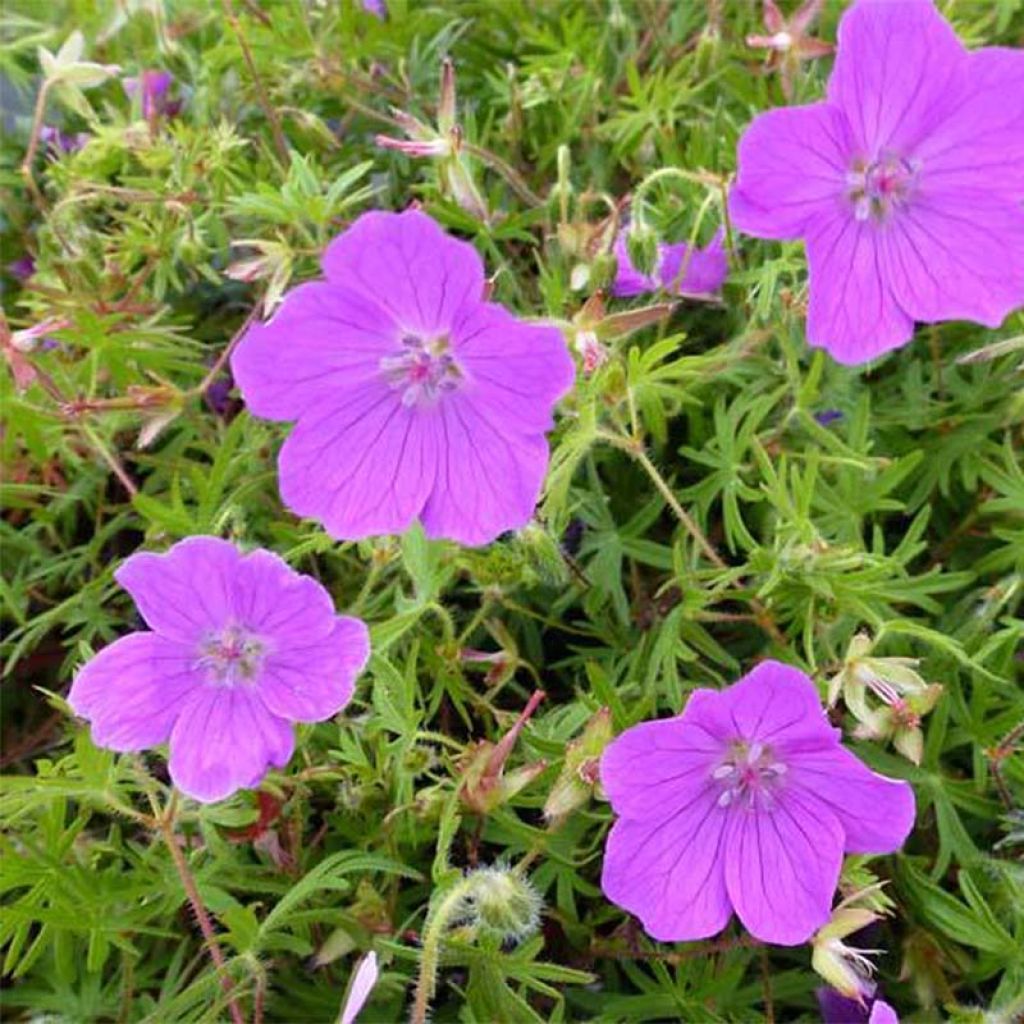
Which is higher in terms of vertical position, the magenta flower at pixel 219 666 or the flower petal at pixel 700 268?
the flower petal at pixel 700 268

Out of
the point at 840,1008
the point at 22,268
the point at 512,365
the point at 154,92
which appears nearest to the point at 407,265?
the point at 512,365

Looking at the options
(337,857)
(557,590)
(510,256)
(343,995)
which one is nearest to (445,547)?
(557,590)

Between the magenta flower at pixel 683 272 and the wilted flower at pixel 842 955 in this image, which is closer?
the wilted flower at pixel 842 955

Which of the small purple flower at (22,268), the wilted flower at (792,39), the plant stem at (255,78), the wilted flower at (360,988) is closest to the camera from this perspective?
the wilted flower at (360,988)

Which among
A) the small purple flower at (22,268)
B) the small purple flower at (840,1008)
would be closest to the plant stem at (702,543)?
the small purple flower at (840,1008)

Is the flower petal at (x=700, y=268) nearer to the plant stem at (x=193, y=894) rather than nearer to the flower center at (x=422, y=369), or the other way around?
the flower center at (x=422, y=369)

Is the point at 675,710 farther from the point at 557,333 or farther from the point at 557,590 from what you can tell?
the point at 557,333

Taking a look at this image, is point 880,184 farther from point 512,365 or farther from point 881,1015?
point 881,1015
